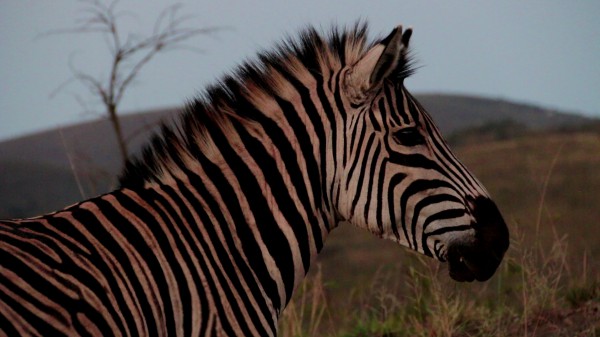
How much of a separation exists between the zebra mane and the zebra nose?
0.79m

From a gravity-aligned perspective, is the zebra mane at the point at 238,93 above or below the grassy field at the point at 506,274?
above

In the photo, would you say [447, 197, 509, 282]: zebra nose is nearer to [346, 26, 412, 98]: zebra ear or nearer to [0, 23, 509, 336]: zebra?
[0, 23, 509, 336]: zebra

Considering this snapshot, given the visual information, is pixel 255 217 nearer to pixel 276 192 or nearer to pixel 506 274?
pixel 276 192

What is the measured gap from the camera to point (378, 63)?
3805 mm

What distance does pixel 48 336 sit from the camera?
308 cm

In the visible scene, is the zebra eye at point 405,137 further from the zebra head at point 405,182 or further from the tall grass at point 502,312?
the tall grass at point 502,312

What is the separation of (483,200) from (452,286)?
2468mm

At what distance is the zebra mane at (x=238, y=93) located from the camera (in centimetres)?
382

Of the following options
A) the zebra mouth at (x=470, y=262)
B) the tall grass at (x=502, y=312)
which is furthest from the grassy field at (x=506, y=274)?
the zebra mouth at (x=470, y=262)

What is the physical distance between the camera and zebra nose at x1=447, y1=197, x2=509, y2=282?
382cm

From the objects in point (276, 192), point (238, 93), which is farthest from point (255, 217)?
point (238, 93)

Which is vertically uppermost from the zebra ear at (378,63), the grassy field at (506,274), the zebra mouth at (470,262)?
the zebra ear at (378,63)

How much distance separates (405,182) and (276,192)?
621 millimetres

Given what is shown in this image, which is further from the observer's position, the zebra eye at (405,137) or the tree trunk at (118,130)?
the tree trunk at (118,130)
